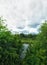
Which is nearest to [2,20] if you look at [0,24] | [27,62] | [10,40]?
[0,24]

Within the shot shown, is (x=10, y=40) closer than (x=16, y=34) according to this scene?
Yes

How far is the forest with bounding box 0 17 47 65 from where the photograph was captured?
18.0 meters

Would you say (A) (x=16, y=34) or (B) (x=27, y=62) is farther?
(A) (x=16, y=34)

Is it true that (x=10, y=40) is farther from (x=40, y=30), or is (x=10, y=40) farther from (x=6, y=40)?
(x=40, y=30)

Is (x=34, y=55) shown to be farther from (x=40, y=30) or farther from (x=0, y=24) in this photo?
(x=0, y=24)

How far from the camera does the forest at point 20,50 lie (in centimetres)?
1798

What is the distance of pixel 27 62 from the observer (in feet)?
61.3

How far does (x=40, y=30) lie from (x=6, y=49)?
206 cm

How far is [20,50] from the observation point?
62.8 ft

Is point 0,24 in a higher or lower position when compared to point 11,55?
higher

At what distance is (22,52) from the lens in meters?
19.3

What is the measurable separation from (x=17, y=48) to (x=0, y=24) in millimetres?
1644

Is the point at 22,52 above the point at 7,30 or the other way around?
the other way around

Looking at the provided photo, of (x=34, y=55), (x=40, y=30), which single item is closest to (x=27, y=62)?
(x=34, y=55)
